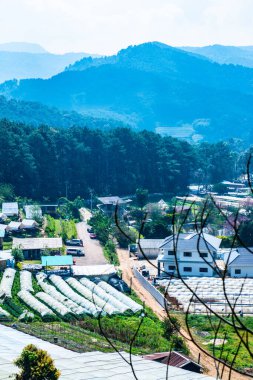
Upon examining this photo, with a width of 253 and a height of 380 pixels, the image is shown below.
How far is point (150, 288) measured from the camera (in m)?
19.1

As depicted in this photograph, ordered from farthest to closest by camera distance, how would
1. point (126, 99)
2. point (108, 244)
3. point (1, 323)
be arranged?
1. point (126, 99)
2. point (108, 244)
3. point (1, 323)

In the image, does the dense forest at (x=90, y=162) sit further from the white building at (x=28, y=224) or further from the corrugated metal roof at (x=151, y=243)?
the corrugated metal roof at (x=151, y=243)

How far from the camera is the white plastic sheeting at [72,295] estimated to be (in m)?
16.1

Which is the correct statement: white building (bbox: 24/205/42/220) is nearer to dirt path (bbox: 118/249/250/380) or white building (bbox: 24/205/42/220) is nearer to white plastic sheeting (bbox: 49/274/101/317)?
dirt path (bbox: 118/249/250/380)

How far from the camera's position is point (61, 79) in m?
131

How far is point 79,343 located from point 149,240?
12016 millimetres

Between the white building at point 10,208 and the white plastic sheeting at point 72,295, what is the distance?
29.6 feet

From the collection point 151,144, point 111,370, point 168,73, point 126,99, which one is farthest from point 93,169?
point 168,73

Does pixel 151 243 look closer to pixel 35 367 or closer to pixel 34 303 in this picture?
pixel 34 303

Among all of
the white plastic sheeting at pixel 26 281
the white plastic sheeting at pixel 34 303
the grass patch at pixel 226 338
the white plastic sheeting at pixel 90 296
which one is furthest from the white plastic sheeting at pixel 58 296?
the grass patch at pixel 226 338

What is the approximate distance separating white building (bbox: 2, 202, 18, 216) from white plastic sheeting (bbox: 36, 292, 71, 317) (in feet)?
36.5

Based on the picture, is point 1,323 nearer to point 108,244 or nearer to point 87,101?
point 108,244

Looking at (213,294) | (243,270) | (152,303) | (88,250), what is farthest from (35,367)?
(88,250)

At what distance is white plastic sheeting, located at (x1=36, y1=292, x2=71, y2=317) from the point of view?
15628 millimetres
